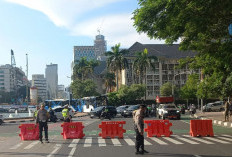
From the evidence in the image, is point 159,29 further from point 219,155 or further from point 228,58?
point 219,155

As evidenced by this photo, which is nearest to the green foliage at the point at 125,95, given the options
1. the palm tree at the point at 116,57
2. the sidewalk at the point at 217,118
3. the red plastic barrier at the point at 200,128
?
the palm tree at the point at 116,57

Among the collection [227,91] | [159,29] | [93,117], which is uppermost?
[159,29]

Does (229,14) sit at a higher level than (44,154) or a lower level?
higher

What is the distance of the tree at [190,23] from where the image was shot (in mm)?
16031

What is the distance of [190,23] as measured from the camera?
53.8ft

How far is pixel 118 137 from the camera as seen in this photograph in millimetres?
18469

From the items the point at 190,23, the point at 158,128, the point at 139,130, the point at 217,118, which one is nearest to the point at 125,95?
the point at 217,118

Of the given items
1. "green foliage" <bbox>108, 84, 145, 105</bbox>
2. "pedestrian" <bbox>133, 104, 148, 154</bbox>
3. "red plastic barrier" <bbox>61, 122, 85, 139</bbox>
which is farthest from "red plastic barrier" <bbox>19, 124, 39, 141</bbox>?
"green foliage" <bbox>108, 84, 145, 105</bbox>

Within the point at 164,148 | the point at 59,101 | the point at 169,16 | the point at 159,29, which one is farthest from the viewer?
the point at 59,101

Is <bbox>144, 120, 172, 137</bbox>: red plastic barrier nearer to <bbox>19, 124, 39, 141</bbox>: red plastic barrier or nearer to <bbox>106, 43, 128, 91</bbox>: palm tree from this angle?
<bbox>19, 124, 39, 141</bbox>: red plastic barrier

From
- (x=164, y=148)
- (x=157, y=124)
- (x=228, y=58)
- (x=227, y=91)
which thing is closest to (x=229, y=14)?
(x=228, y=58)

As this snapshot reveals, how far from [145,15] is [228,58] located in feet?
15.8

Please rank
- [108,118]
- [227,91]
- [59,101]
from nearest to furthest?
[227,91], [108,118], [59,101]

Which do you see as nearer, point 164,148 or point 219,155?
point 219,155
